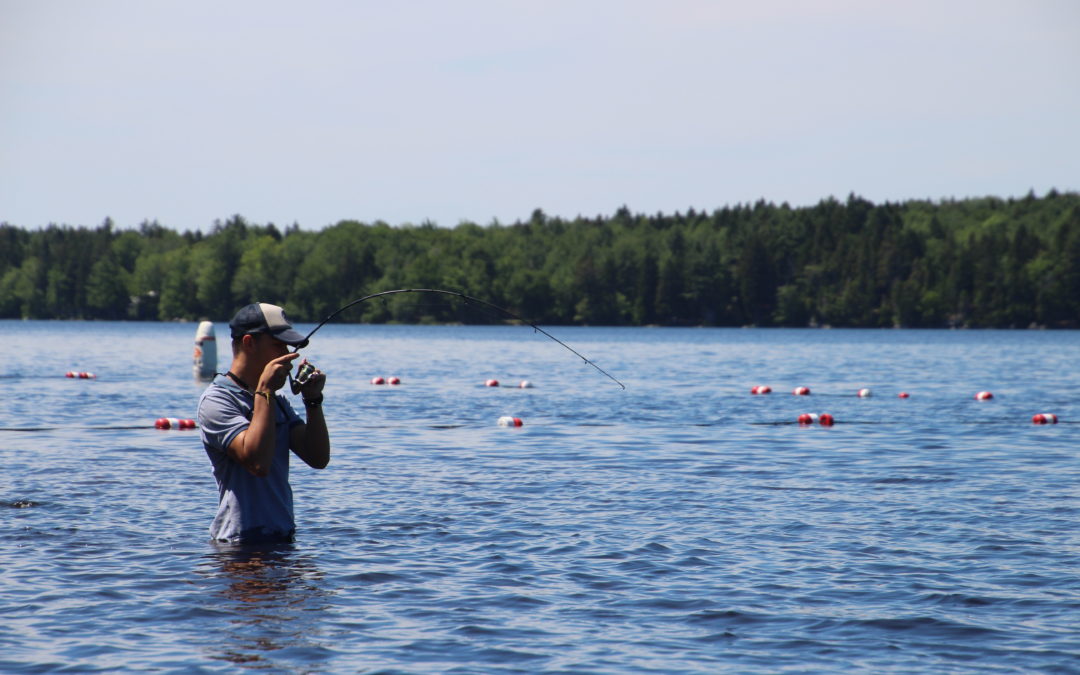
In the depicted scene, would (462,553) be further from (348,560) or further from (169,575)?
(169,575)

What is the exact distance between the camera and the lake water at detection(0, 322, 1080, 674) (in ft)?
29.0

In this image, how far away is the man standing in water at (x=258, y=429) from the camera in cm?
902

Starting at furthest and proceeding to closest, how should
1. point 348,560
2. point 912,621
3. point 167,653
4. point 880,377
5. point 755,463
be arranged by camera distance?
point 880,377, point 755,463, point 348,560, point 912,621, point 167,653

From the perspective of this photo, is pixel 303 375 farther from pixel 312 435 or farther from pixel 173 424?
pixel 173 424

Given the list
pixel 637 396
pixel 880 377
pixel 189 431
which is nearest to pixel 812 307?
pixel 880 377

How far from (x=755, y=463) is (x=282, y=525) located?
40.2 feet

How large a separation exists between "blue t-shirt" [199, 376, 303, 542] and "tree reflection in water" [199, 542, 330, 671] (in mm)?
415

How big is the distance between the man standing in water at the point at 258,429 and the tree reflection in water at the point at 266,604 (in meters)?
0.49

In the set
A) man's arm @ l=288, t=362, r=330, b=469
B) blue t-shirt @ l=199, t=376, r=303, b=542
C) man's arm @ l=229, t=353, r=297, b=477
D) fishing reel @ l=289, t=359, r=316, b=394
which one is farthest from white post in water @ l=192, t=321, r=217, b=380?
fishing reel @ l=289, t=359, r=316, b=394

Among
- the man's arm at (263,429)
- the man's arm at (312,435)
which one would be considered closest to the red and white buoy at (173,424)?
the man's arm at (312,435)

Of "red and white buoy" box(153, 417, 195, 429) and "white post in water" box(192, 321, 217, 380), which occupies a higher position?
"white post in water" box(192, 321, 217, 380)

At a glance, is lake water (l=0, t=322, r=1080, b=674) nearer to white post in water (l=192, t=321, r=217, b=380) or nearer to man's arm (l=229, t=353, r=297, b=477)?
man's arm (l=229, t=353, r=297, b=477)

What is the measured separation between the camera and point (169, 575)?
10.9 meters

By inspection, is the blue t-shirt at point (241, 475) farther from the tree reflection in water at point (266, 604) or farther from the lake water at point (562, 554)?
the lake water at point (562, 554)
